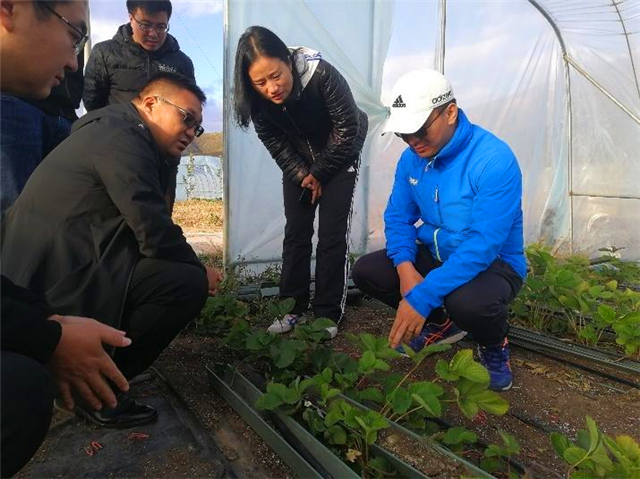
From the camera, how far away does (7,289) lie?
1.01 meters

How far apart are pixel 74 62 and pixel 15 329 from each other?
2.26 ft

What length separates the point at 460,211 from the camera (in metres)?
2.09

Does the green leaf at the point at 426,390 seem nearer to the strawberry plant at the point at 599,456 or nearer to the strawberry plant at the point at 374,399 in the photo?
the strawberry plant at the point at 374,399


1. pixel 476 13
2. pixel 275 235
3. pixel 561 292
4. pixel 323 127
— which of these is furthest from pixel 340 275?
pixel 476 13

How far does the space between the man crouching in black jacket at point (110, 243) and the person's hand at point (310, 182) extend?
3.42 ft

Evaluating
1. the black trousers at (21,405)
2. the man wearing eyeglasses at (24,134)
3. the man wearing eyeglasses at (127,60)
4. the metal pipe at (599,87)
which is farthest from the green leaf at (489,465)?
the metal pipe at (599,87)

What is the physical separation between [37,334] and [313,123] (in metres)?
1.89

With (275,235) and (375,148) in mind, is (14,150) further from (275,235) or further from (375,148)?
(375,148)

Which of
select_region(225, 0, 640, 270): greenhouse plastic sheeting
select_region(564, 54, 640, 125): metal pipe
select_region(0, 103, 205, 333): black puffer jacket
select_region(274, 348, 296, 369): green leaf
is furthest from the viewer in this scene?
select_region(564, 54, 640, 125): metal pipe

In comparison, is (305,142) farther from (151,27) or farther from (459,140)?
(151,27)

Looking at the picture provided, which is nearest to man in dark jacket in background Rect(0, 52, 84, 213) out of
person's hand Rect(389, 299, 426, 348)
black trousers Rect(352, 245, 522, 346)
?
person's hand Rect(389, 299, 426, 348)

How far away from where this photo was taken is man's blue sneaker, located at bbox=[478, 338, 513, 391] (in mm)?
2041

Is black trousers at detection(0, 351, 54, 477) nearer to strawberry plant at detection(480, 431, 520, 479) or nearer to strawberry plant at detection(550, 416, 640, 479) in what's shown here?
strawberry plant at detection(480, 431, 520, 479)

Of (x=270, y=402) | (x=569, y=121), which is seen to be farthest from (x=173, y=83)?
(x=569, y=121)
